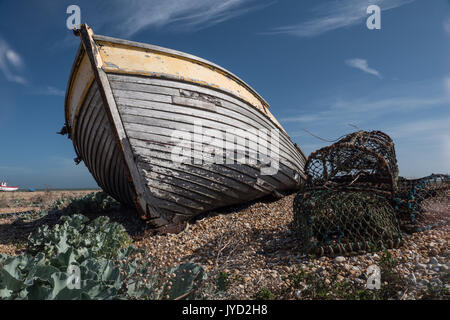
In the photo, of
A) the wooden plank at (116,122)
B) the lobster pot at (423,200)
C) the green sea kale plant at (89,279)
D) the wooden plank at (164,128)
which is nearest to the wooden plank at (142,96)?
the wooden plank at (116,122)

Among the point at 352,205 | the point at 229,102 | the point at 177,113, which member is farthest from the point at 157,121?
the point at 352,205

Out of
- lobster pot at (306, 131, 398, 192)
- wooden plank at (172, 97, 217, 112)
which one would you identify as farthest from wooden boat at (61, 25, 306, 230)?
lobster pot at (306, 131, 398, 192)

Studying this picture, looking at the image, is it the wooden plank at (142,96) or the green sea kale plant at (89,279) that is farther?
the wooden plank at (142,96)

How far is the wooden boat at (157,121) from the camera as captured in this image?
4.52 metres

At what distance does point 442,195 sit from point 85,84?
283 inches

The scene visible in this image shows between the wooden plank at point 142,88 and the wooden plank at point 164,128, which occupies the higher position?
the wooden plank at point 142,88

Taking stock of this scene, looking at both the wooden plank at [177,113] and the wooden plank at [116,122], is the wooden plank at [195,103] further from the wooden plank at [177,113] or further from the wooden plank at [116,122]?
the wooden plank at [116,122]

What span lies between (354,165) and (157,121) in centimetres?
367

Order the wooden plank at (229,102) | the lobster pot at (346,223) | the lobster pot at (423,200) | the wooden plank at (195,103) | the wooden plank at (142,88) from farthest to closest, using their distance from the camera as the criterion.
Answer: the wooden plank at (195,103) → the wooden plank at (229,102) → the wooden plank at (142,88) → the lobster pot at (423,200) → the lobster pot at (346,223)

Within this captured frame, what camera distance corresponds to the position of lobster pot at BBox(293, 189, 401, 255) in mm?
3402

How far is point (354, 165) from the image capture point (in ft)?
15.3

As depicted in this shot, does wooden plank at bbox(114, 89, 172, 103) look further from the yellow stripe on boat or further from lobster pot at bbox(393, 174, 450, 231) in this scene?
lobster pot at bbox(393, 174, 450, 231)
